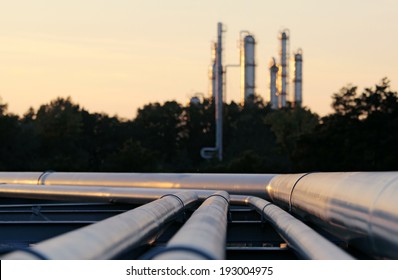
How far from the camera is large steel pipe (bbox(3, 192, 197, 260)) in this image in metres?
4.37

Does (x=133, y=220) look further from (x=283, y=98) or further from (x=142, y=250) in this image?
(x=283, y=98)

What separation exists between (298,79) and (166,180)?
69.7m

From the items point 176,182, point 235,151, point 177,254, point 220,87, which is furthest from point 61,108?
point 177,254

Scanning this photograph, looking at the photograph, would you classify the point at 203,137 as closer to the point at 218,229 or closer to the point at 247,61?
the point at 247,61

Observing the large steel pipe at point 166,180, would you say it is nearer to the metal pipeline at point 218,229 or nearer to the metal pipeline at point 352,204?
the metal pipeline at point 352,204

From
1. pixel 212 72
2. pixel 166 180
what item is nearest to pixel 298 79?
pixel 212 72

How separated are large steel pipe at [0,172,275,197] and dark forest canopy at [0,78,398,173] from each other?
84.5 feet

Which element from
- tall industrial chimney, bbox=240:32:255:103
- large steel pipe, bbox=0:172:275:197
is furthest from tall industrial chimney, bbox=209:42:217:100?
large steel pipe, bbox=0:172:275:197

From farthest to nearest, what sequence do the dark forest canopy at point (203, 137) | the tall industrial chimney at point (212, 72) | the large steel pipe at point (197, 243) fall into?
the tall industrial chimney at point (212, 72)
the dark forest canopy at point (203, 137)
the large steel pipe at point (197, 243)

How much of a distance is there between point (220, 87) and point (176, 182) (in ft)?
145

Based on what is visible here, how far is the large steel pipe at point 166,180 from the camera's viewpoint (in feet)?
55.2

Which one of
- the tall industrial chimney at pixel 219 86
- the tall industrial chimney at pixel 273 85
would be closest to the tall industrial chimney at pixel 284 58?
the tall industrial chimney at pixel 273 85

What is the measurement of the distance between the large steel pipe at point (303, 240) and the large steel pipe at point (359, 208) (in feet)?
1.18

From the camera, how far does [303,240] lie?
246 inches
